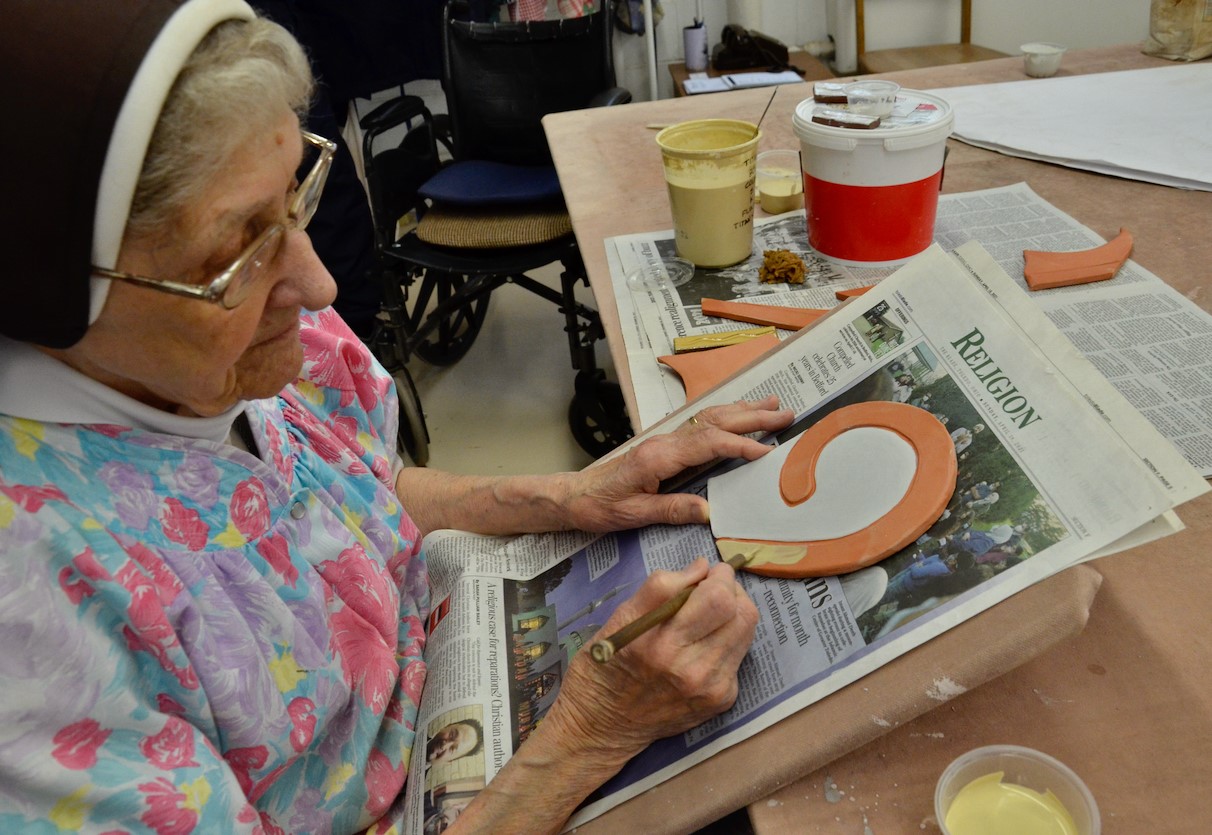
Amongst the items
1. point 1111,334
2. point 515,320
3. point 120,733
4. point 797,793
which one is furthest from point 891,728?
point 515,320

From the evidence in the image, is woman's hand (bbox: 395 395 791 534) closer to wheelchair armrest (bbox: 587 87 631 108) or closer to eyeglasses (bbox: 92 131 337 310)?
eyeglasses (bbox: 92 131 337 310)

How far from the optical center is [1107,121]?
1.58m

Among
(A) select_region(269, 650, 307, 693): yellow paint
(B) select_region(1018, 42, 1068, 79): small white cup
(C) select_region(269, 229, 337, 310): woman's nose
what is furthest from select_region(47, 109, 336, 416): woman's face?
(B) select_region(1018, 42, 1068, 79): small white cup

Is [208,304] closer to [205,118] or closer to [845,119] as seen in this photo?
[205,118]

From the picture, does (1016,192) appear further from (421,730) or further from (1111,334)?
(421,730)

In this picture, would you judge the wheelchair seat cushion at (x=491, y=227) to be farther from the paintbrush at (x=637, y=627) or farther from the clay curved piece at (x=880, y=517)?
the paintbrush at (x=637, y=627)

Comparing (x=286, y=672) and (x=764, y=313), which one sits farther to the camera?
(x=764, y=313)

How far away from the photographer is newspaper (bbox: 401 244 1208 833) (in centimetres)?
63

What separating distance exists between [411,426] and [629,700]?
6.04 feet

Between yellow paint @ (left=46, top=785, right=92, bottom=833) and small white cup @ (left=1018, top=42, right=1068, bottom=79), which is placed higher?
small white cup @ (left=1018, top=42, right=1068, bottom=79)

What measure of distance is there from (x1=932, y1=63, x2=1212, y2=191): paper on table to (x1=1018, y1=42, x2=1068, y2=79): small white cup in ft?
0.13

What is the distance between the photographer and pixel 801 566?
2.42ft

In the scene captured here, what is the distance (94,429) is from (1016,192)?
1391 mm

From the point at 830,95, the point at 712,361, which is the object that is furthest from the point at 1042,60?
the point at 712,361
